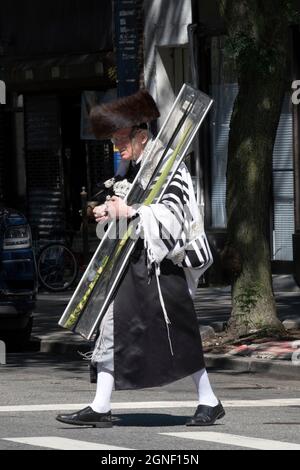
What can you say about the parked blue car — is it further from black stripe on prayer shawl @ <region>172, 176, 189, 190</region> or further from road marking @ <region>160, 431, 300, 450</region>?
road marking @ <region>160, 431, 300, 450</region>

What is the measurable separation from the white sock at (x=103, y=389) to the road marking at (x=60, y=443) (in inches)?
20.1

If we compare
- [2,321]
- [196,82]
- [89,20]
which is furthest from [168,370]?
[89,20]

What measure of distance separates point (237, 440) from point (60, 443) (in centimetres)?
98

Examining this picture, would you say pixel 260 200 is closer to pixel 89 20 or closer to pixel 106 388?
pixel 106 388

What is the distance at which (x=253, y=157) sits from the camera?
14.6 m

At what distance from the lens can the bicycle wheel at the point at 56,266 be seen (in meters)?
21.0

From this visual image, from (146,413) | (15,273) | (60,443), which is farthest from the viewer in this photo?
(15,273)

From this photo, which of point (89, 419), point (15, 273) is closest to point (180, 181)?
point (89, 419)

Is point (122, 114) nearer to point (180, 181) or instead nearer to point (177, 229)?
point (180, 181)

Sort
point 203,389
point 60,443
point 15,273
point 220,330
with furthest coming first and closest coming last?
point 220,330 → point 15,273 → point 203,389 → point 60,443

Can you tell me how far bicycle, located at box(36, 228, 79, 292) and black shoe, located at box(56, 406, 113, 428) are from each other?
38.5 ft

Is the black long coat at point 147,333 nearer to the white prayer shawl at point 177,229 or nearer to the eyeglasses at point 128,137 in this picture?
the white prayer shawl at point 177,229

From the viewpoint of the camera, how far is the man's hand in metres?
9.04

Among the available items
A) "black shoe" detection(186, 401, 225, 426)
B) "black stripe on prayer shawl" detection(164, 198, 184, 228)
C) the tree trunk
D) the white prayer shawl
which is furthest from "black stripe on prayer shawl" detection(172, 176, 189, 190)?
the tree trunk
